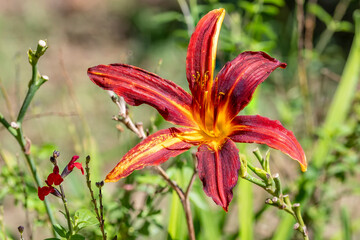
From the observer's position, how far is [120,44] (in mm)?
3646

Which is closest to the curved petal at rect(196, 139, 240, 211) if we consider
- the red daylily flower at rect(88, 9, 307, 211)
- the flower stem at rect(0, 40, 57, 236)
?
the red daylily flower at rect(88, 9, 307, 211)

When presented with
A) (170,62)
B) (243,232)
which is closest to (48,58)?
(170,62)

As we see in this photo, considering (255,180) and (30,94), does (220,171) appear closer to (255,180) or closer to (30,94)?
(255,180)

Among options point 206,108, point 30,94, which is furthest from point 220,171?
point 30,94

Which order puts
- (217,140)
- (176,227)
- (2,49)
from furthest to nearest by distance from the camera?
(2,49) → (176,227) → (217,140)

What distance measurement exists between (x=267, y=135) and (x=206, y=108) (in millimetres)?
144

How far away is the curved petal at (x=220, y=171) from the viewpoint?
0.72m

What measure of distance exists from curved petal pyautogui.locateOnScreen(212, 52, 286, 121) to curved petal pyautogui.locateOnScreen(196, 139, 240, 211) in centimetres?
10

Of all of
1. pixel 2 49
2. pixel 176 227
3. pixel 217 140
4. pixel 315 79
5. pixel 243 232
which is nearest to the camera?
pixel 217 140

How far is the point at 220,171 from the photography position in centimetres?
75

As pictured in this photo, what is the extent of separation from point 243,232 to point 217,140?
0.46m

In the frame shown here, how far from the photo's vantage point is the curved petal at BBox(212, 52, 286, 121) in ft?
2.79

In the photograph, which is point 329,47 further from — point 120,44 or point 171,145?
point 171,145

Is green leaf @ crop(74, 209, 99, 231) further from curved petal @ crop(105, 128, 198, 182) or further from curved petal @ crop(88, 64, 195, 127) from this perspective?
curved petal @ crop(88, 64, 195, 127)
